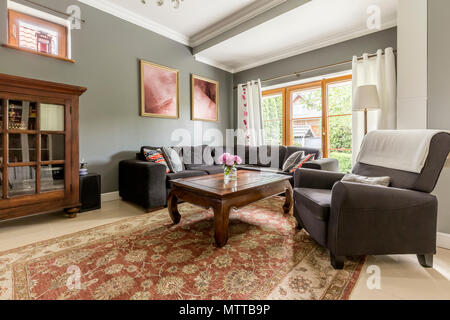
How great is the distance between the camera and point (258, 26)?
3135 mm

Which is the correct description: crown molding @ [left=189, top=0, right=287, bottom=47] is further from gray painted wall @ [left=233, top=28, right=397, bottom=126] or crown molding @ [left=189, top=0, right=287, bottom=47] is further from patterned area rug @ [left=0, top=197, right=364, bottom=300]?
patterned area rug @ [left=0, top=197, right=364, bottom=300]

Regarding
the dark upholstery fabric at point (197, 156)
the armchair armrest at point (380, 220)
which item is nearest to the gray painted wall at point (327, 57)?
the dark upholstery fabric at point (197, 156)

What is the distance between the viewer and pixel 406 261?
1.55 metres

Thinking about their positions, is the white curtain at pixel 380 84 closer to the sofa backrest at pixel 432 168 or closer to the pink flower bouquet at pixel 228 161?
the sofa backrest at pixel 432 168

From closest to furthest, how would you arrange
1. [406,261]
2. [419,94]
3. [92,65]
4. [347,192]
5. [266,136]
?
1. [347,192]
2. [406,261]
3. [419,94]
4. [92,65]
5. [266,136]

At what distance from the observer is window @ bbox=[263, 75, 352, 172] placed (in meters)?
3.60

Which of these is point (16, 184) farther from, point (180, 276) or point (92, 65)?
point (180, 276)

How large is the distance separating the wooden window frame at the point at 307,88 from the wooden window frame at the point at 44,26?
3.49m

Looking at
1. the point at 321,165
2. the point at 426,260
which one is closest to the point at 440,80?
the point at 321,165

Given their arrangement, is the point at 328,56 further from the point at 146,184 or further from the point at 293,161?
the point at 146,184

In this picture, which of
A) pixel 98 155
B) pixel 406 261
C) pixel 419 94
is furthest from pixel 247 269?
pixel 98 155

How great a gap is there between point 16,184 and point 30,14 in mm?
1987

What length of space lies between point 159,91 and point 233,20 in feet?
5.36

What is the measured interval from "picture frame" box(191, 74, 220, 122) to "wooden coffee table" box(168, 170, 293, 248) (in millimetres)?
2264
